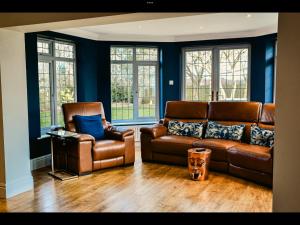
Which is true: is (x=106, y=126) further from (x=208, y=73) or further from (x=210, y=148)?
(x=208, y=73)

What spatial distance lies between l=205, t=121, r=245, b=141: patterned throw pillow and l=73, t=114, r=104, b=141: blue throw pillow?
188cm

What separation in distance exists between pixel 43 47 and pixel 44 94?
852 mm

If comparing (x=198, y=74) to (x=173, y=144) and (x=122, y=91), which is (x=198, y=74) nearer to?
(x=122, y=91)

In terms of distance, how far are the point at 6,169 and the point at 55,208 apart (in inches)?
34.1

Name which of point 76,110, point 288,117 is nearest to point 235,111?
point 76,110

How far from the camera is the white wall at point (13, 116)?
3617 millimetres

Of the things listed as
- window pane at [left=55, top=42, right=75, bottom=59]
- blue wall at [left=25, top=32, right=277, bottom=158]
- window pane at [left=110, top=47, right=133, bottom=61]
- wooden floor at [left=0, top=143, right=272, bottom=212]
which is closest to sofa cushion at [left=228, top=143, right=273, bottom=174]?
wooden floor at [left=0, top=143, right=272, bottom=212]

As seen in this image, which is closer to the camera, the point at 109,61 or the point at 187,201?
the point at 187,201

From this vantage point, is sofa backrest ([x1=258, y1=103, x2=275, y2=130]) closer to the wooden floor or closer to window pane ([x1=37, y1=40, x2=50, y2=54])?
the wooden floor

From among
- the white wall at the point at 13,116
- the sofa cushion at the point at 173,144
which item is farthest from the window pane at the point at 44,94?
the sofa cushion at the point at 173,144

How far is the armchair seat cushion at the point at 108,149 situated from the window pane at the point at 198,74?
2.91 m
